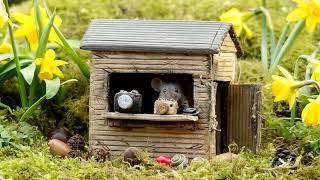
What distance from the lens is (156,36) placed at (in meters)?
2.23

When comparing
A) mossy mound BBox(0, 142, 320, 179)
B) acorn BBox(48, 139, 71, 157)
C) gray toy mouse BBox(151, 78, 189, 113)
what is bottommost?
mossy mound BBox(0, 142, 320, 179)

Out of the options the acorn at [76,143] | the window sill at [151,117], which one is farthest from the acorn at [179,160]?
the acorn at [76,143]

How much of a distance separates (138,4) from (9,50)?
1.00 metres

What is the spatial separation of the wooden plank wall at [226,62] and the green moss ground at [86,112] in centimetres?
26

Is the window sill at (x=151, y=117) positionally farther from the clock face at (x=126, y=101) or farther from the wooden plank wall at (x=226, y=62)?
the wooden plank wall at (x=226, y=62)

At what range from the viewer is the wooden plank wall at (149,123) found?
7.20 feet

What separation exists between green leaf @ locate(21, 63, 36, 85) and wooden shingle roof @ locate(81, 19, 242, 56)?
332mm

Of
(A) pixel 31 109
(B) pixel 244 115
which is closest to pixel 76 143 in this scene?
(A) pixel 31 109

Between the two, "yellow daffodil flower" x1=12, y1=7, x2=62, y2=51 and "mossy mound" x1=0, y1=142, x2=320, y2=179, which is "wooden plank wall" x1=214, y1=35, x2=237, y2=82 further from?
"yellow daffodil flower" x1=12, y1=7, x2=62, y2=51

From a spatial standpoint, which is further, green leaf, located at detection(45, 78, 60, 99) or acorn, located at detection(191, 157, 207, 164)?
green leaf, located at detection(45, 78, 60, 99)

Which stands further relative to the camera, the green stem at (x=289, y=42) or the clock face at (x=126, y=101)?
the green stem at (x=289, y=42)

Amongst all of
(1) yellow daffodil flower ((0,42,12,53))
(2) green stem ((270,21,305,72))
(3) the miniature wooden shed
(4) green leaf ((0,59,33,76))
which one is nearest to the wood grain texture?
(3) the miniature wooden shed

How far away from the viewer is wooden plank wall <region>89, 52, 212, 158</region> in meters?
2.20

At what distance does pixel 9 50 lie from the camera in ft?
8.96
